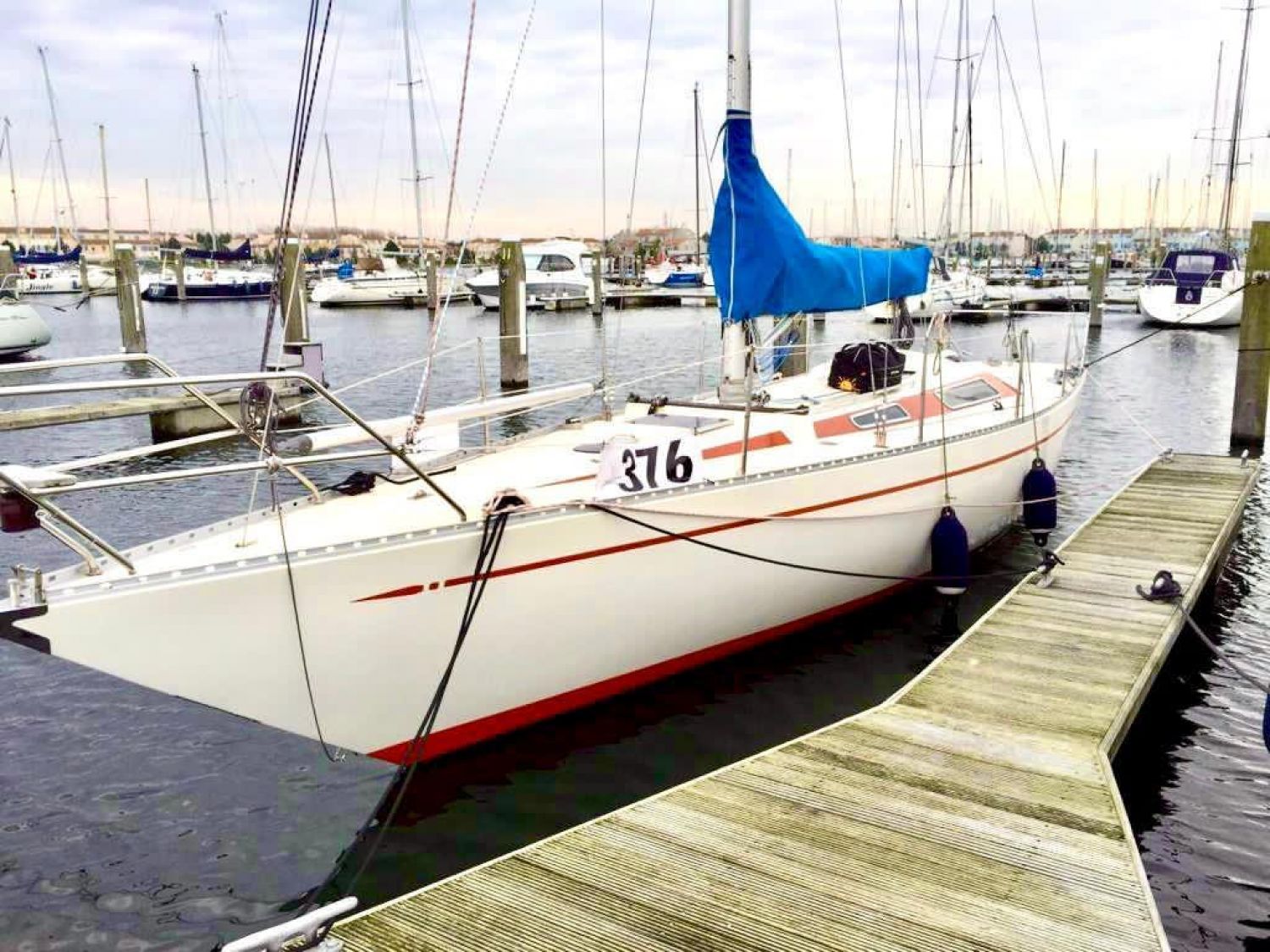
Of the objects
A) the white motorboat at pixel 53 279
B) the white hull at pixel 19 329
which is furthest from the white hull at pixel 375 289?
the white hull at pixel 19 329

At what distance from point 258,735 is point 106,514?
23.9 feet

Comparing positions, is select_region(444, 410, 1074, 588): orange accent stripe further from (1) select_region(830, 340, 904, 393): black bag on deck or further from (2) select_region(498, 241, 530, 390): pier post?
(2) select_region(498, 241, 530, 390): pier post

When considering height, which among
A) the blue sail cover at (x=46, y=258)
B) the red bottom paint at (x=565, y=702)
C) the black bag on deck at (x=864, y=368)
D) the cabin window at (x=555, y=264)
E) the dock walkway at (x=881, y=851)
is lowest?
the red bottom paint at (x=565, y=702)

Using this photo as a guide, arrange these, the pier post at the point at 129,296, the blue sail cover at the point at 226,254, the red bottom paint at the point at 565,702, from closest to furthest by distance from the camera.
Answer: the red bottom paint at the point at 565,702, the pier post at the point at 129,296, the blue sail cover at the point at 226,254

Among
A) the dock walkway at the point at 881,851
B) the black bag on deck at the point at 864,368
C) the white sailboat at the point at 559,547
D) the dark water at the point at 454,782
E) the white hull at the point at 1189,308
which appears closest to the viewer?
the dock walkway at the point at 881,851

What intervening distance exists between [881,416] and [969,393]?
2.31 meters

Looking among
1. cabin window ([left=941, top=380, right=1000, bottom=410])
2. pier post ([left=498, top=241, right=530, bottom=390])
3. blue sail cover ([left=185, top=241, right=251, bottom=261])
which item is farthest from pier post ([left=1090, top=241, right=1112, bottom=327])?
blue sail cover ([left=185, top=241, right=251, bottom=261])

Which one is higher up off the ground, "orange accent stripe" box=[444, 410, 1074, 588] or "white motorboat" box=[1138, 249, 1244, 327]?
"white motorboat" box=[1138, 249, 1244, 327]

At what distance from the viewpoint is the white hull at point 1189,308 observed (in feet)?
128

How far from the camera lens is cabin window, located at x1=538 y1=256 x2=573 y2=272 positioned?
180ft

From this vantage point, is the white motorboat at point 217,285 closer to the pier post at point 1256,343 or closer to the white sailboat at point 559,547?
the pier post at point 1256,343

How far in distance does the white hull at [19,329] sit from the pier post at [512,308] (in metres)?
17.8

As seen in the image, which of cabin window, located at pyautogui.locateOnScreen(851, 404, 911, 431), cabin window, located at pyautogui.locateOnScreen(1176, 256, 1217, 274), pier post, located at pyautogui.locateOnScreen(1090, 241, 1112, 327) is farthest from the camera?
pier post, located at pyautogui.locateOnScreen(1090, 241, 1112, 327)

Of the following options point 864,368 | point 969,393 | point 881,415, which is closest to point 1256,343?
point 969,393
